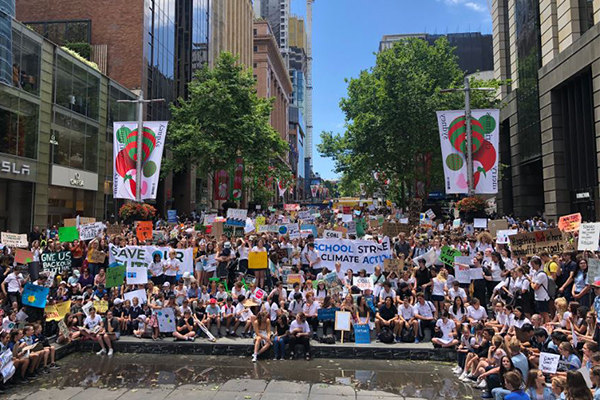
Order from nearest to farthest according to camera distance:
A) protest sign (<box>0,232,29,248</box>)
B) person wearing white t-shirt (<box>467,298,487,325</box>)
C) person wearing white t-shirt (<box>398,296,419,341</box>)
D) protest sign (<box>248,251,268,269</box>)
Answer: person wearing white t-shirt (<box>467,298,487,325</box>), person wearing white t-shirt (<box>398,296,419,341</box>), protest sign (<box>248,251,268,269</box>), protest sign (<box>0,232,29,248</box>)

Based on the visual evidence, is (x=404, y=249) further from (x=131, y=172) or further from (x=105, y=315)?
(x=131, y=172)

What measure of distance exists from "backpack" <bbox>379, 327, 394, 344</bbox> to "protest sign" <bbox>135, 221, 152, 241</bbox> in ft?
34.6

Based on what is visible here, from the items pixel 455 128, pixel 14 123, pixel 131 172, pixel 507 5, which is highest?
pixel 507 5

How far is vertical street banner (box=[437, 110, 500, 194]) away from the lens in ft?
57.6

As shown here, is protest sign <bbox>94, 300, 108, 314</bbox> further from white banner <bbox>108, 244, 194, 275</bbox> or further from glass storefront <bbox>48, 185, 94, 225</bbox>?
glass storefront <bbox>48, 185, 94, 225</bbox>

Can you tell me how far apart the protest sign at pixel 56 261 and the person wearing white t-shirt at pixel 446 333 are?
11.3m

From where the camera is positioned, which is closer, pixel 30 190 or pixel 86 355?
pixel 86 355

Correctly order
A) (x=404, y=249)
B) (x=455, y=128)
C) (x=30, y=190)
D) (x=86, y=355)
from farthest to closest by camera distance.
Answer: (x=30, y=190)
(x=455, y=128)
(x=404, y=249)
(x=86, y=355)

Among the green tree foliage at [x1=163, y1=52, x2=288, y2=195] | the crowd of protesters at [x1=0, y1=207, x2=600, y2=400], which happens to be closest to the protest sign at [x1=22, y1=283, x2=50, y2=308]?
the crowd of protesters at [x1=0, y1=207, x2=600, y2=400]

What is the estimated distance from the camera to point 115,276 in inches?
516

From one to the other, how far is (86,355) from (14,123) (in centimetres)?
1900

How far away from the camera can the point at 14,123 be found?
25266mm

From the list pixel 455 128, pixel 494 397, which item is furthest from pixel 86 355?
pixel 455 128

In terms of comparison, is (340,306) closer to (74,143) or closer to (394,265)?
(394,265)
